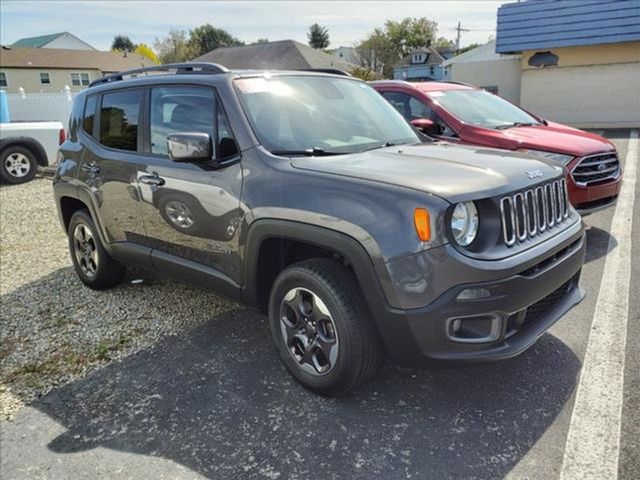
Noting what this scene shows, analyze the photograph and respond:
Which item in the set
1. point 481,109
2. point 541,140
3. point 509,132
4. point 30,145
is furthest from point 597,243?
point 30,145

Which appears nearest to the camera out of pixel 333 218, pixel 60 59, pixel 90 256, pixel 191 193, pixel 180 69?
pixel 333 218

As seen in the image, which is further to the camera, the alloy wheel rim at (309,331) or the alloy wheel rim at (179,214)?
the alloy wheel rim at (179,214)

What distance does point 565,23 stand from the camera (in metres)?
18.6

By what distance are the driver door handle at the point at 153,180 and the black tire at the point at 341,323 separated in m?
1.28

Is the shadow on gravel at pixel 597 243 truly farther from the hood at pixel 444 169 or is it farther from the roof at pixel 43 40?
the roof at pixel 43 40

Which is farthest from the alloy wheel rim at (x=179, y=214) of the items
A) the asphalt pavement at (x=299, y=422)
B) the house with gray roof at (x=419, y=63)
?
the house with gray roof at (x=419, y=63)

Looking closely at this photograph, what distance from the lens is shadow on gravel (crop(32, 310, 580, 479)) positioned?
8.23 ft

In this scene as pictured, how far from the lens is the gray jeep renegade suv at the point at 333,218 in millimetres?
2525

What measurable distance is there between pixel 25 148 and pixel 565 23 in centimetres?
1783

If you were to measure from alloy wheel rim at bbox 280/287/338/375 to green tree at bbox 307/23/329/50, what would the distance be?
3109 inches

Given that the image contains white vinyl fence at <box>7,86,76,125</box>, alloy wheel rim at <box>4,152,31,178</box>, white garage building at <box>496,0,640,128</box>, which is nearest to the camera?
alloy wheel rim at <box>4,152,31,178</box>

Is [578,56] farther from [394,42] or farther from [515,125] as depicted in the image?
[394,42]

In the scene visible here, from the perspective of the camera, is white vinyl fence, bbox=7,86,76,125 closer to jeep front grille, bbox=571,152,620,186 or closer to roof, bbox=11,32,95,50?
jeep front grille, bbox=571,152,620,186

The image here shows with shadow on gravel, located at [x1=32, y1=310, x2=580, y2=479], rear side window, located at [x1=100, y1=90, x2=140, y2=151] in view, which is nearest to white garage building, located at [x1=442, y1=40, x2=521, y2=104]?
rear side window, located at [x1=100, y1=90, x2=140, y2=151]
